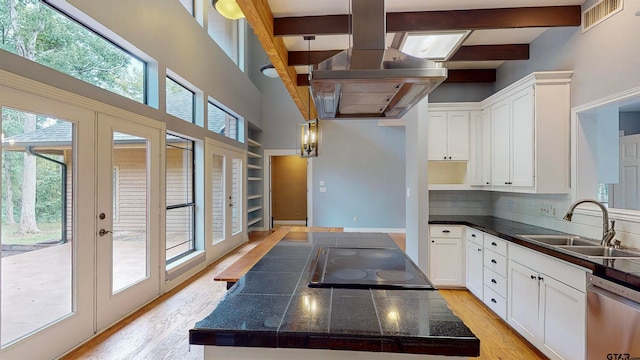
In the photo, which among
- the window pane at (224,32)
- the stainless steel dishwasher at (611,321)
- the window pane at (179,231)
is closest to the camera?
the stainless steel dishwasher at (611,321)

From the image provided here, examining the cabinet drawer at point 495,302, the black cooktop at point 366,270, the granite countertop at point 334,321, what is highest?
the black cooktop at point 366,270

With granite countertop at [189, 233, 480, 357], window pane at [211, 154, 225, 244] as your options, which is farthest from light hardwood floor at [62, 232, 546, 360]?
window pane at [211, 154, 225, 244]

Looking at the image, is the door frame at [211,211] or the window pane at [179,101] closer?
the window pane at [179,101]

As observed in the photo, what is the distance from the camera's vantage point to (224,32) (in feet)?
18.4

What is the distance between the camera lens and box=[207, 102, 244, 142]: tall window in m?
4.98

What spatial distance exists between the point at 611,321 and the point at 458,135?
8.47 feet

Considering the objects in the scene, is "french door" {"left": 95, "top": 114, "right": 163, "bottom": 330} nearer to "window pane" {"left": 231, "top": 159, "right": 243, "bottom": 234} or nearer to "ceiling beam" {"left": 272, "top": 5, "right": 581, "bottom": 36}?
"ceiling beam" {"left": 272, "top": 5, "right": 581, "bottom": 36}

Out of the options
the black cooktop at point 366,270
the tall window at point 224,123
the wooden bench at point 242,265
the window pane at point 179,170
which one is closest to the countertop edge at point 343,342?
the black cooktop at point 366,270

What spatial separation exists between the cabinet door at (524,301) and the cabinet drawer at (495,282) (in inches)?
4.0

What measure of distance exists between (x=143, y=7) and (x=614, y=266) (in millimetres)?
4374

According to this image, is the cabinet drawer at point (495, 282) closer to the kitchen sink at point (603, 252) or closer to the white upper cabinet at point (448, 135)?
the kitchen sink at point (603, 252)

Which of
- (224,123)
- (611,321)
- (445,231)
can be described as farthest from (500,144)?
(224,123)

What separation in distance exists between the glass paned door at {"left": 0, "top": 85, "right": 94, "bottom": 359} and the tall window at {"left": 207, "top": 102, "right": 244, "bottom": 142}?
248cm

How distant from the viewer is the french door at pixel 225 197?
4.73 m
